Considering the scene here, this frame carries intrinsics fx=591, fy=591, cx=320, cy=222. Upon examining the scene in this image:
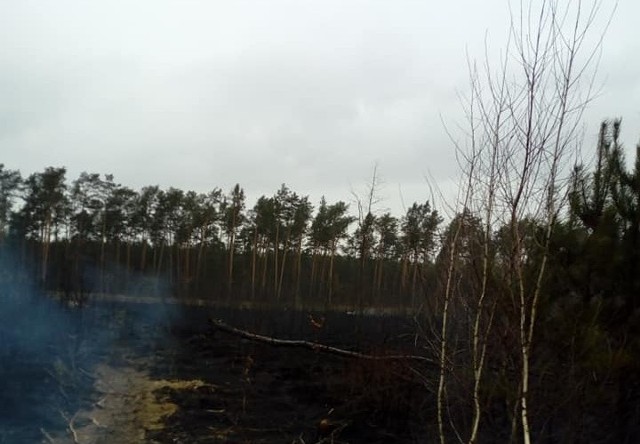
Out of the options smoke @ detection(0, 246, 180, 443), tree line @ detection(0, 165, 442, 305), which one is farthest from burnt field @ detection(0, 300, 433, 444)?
tree line @ detection(0, 165, 442, 305)

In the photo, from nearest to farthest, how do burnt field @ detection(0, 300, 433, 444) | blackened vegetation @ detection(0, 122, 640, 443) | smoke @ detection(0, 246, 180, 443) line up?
blackened vegetation @ detection(0, 122, 640, 443) < burnt field @ detection(0, 300, 433, 444) < smoke @ detection(0, 246, 180, 443)

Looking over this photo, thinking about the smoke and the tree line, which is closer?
the smoke

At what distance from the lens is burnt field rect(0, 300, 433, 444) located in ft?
38.1

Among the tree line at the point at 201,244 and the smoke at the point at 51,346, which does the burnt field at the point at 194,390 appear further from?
the tree line at the point at 201,244

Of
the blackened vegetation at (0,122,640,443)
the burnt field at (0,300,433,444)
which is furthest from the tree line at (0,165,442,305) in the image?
the burnt field at (0,300,433,444)

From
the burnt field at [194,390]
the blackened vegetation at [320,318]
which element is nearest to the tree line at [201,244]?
the blackened vegetation at [320,318]

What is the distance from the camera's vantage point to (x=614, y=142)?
7.23 m

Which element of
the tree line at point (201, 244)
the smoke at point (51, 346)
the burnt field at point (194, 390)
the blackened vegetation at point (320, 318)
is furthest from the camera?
the tree line at point (201, 244)

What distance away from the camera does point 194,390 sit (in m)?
15.5

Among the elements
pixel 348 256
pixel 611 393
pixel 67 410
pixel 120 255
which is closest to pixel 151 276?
pixel 120 255

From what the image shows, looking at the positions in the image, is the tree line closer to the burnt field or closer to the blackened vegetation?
the blackened vegetation

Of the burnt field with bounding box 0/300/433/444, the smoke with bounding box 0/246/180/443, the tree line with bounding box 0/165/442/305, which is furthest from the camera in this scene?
the tree line with bounding box 0/165/442/305

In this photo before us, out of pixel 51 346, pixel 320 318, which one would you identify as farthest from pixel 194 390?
pixel 320 318

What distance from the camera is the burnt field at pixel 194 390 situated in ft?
38.1
